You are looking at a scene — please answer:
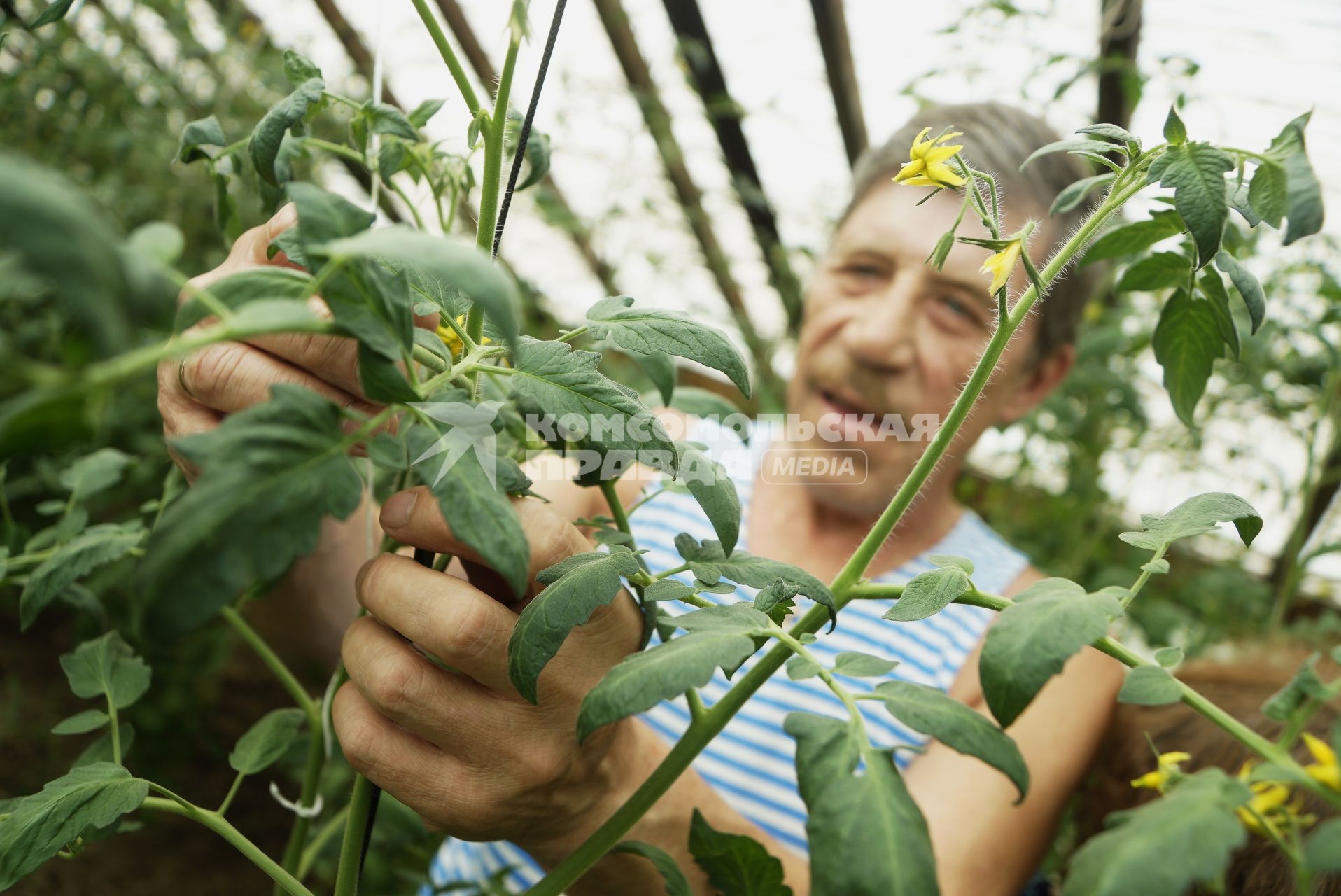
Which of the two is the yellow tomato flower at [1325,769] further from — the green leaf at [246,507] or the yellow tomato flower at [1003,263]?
the green leaf at [246,507]

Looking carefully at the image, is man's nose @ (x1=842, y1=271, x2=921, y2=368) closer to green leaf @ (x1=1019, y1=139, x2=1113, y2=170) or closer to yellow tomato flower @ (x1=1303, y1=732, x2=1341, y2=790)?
green leaf @ (x1=1019, y1=139, x2=1113, y2=170)

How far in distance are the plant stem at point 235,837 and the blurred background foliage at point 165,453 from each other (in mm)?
695

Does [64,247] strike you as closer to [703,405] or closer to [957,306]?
[703,405]

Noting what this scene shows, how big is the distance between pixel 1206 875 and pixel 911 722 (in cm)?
13

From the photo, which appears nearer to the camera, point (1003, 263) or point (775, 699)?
point (1003, 263)

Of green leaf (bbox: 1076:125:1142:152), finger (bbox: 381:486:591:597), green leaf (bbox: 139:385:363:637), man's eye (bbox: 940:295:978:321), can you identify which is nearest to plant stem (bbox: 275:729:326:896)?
finger (bbox: 381:486:591:597)

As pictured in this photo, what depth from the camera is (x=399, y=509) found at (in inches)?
20.2

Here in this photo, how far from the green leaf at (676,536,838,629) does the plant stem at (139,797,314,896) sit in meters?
0.31

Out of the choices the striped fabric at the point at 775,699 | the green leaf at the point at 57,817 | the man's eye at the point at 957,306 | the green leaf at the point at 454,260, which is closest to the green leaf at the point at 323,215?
the green leaf at the point at 454,260

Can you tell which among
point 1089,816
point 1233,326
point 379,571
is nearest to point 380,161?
point 379,571

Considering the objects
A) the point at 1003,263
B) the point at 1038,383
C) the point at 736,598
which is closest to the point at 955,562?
the point at 1003,263

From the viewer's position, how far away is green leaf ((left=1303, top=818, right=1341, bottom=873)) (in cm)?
29

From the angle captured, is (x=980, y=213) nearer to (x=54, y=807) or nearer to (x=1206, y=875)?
(x=1206, y=875)

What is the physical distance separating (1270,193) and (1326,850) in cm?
31
